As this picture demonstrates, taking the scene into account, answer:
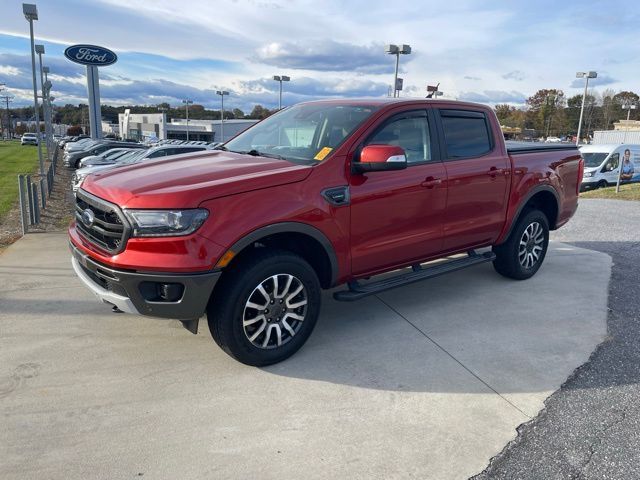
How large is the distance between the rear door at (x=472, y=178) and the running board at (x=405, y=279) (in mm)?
157

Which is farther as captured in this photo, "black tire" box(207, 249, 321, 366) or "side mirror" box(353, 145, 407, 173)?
"side mirror" box(353, 145, 407, 173)

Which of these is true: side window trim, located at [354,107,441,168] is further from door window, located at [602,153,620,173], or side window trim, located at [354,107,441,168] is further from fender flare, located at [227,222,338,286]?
door window, located at [602,153,620,173]

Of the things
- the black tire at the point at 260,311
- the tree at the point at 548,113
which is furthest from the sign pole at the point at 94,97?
the tree at the point at 548,113

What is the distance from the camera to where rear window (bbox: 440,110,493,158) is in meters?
4.88

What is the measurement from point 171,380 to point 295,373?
877 mm

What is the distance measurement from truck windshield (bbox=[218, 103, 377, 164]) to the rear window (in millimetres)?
969

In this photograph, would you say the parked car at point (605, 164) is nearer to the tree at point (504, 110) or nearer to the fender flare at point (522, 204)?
the fender flare at point (522, 204)

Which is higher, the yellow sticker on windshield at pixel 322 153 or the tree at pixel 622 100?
the tree at pixel 622 100

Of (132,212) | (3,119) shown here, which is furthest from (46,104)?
(3,119)

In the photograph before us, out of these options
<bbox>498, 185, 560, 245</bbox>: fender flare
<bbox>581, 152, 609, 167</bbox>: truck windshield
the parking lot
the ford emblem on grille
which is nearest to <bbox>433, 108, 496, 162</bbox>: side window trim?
<bbox>498, 185, 560, 245</bbox>: fender flare

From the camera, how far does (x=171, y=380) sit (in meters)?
3.52

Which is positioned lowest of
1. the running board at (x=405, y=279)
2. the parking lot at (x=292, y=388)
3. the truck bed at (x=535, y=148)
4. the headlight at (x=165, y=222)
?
the parking lot at (x=292, y=388)

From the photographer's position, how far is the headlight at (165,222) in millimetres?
3186

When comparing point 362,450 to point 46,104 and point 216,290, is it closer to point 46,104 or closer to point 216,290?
point 216,290
